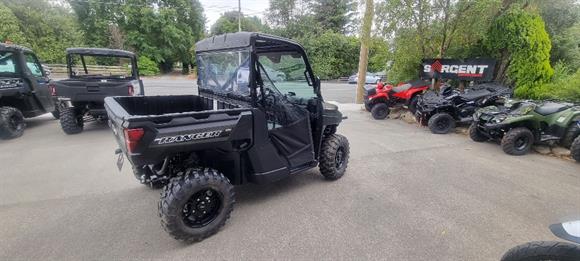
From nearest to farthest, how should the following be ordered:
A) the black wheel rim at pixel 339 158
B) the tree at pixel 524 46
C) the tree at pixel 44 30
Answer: the black wheel rim at pixel 339 158 < the tree at pixel 524 46 < the tree at pixel 44 30

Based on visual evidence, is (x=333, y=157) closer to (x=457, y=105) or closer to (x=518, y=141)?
(x=518, y=141)

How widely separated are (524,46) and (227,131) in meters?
7.71

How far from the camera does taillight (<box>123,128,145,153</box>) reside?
1953 millimetres

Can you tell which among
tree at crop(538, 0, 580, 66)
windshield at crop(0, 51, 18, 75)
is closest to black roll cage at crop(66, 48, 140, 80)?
windshield at crop(0, 51, 18, 75)

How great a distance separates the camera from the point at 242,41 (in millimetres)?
2502

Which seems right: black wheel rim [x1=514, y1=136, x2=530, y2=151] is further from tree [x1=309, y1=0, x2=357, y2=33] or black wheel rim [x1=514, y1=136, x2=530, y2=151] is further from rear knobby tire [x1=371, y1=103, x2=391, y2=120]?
tree [x1=309, y1=0, x2=357, y2=33]

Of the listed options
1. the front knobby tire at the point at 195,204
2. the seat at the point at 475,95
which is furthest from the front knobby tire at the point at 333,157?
the seat at the point at 475,95

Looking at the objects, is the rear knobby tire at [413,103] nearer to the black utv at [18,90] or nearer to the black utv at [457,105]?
the black utv at [457,105]

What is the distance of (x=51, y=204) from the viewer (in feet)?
9.49

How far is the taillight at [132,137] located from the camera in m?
1.95

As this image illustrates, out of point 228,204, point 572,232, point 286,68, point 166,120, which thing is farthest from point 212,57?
point 572,232

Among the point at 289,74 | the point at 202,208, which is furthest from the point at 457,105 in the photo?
the point at 202,208

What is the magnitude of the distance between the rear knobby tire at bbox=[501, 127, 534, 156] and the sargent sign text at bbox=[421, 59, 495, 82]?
8.86ft

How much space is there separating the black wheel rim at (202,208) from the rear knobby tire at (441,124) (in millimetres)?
5427
